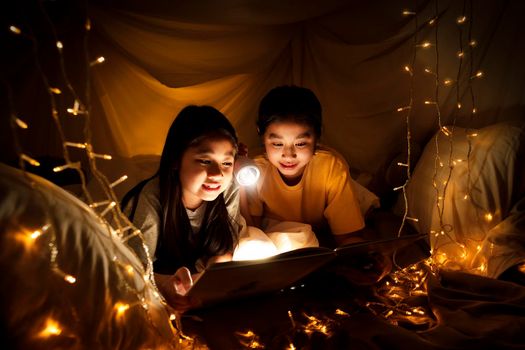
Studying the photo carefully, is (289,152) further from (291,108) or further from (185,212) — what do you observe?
(185,212)

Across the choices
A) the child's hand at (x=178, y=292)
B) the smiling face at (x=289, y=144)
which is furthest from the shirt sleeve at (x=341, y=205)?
the child's hand at (x=178, y=292)

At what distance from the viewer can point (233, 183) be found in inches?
65.8

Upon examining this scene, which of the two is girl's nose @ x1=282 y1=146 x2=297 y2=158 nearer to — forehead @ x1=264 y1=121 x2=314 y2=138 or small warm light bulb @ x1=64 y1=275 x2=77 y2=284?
forehead @ x1=264 y1=121 x2=314 y2=138

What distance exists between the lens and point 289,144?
63.1 inches

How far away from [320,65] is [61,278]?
5.83ft

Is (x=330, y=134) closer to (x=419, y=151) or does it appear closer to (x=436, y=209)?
(x=419, y=151)

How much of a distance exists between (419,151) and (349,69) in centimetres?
55

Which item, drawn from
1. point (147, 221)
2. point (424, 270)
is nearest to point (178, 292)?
point (147, 221)

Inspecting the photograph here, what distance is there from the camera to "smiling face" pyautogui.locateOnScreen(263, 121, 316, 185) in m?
1.58

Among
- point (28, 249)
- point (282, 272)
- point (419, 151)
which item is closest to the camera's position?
point (28, 249)

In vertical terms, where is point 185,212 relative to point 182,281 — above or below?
above

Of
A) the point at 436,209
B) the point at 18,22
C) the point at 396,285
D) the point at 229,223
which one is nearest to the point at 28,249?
the point at 229,223

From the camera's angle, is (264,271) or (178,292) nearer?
(264,271)

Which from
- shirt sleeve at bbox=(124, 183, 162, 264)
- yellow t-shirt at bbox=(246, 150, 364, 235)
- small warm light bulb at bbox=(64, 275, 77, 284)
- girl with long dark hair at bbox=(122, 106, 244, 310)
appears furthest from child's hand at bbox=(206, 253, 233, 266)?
Answer: small warm light bulb at bbox=(64, 275, 77, 284)
